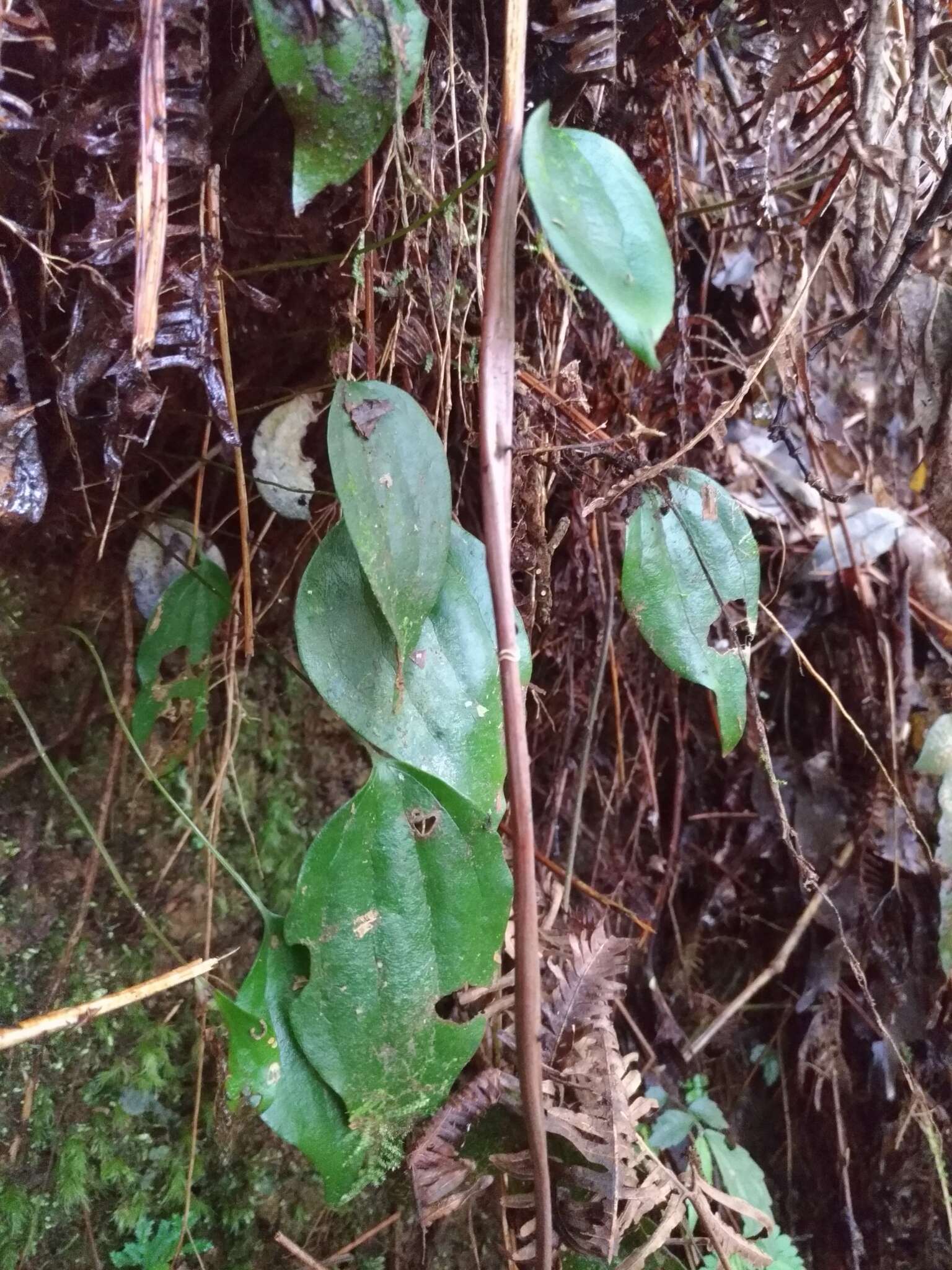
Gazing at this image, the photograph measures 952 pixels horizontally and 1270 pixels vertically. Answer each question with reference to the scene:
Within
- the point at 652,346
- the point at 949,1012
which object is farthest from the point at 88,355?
the point at 949,1012

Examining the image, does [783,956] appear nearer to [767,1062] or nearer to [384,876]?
[767,1062]

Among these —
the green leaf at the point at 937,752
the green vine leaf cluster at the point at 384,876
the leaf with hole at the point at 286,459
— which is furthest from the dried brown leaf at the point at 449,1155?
the green leaf at the point at 937,752

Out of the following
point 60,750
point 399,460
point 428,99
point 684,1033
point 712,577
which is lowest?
point 684,1033

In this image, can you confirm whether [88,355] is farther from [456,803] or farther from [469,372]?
[456,803]

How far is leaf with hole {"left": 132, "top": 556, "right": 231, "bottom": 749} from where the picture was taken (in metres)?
0.70

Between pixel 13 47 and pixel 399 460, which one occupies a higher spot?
pixel 13 47

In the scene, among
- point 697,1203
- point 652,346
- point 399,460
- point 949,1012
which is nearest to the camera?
point 652,346

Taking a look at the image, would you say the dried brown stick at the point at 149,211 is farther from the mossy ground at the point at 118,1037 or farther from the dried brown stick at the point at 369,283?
the mossy ground at the point at 118,1037

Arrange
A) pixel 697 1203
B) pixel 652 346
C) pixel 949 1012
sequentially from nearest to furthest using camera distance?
pixel 652 346 < pixel 697 1203 < pixel 949 1012

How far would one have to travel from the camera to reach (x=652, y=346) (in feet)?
1.31

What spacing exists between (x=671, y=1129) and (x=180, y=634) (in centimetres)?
73

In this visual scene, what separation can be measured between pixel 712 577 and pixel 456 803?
288mm

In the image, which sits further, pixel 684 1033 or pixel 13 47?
pixel 684 1033

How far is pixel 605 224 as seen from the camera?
434 mm
